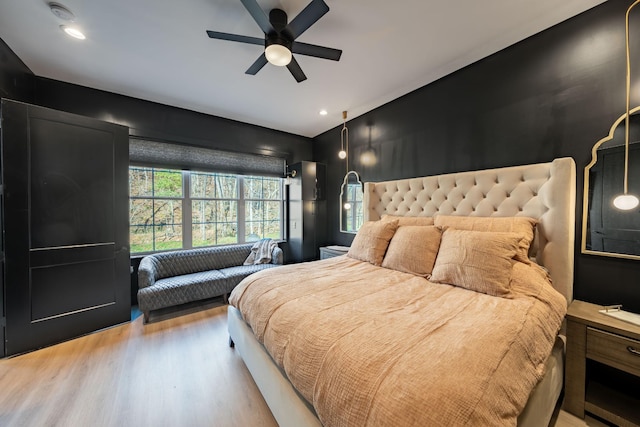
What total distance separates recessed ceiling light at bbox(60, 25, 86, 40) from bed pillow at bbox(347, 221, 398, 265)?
10.4 feet

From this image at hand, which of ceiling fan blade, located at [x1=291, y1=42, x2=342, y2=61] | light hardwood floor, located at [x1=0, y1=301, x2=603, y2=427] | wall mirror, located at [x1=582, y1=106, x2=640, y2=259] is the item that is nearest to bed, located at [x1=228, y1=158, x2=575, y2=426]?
wall mirror, located at [x1=582, y1=106, x2=640, y2=259]

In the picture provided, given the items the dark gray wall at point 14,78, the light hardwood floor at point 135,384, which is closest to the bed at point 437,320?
the light hardwood floor at point 135,384

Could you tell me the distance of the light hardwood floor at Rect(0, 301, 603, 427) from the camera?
1.49 metres

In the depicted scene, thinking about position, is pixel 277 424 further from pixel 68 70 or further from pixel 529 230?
pixel 68 70

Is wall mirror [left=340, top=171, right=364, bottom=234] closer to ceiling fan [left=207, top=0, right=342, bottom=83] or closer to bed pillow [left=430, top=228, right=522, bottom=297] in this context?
bed pillow [left=430, top=228, right=522, bottom=297]

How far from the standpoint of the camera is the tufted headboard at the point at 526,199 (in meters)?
1.75

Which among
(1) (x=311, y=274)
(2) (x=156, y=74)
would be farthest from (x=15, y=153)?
(1) (x=311, y=274)

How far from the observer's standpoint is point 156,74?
2.60 meters

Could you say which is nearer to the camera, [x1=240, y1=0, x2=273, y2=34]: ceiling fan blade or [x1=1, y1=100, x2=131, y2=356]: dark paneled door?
[x1=240, y1=0, x2=273, y2=34]: ceiling fan blade

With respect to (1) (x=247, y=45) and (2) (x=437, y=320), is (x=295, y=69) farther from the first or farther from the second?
(2) (x=437, y=320)

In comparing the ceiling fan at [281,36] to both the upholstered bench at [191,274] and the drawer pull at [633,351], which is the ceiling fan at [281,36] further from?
the upholstered bench at [191,274]

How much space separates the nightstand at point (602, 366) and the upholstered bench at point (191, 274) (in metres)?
3.30

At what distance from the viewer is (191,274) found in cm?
337

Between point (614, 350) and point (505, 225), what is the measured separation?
3.04ft
